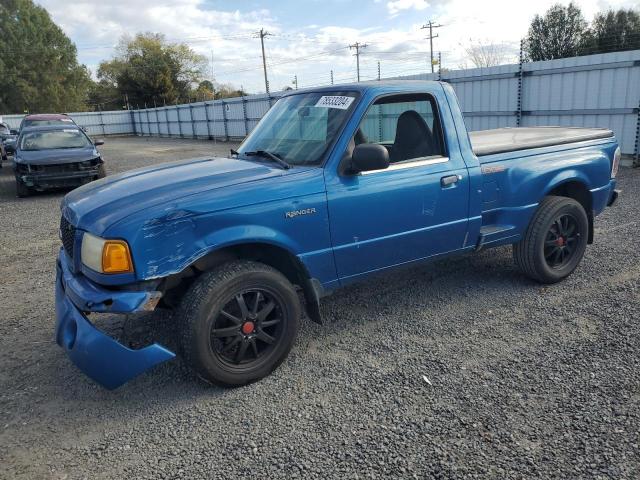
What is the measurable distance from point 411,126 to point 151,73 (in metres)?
59.0

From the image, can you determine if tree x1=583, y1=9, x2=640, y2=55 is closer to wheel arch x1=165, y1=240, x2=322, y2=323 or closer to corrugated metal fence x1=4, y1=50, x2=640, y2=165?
corrugated metal fence x1=4, y1=50, x2=640, y2=165

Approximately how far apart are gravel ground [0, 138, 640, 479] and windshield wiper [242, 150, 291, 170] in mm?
1372

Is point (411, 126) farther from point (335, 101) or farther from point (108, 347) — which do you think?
point (108, 347)

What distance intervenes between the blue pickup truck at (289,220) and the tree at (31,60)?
190 feet

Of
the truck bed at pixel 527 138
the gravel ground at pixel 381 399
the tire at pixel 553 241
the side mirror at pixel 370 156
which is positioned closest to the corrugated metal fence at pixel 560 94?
the truck bed at pixel 527 138

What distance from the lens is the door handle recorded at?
391cm

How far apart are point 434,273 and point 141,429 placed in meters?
3.30

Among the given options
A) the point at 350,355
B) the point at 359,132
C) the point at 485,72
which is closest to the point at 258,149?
the point at 359,132

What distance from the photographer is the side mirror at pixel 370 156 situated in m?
3.30

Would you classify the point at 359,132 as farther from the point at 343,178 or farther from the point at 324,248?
the point at 324,248

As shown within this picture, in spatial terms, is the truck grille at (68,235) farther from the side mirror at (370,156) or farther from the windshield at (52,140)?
the windshield at (52,140)

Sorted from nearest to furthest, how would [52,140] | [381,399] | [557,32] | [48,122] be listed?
1. [381,399]
2. [52,140]
3. [48,122]
4. [557,32]

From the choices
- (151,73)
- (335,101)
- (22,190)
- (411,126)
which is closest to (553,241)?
(411,126)

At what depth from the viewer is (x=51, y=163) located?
11.1 metres
